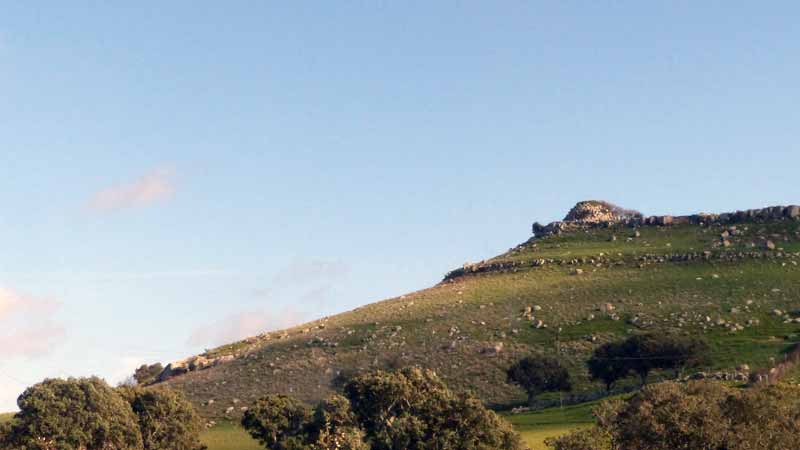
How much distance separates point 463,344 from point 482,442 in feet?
197

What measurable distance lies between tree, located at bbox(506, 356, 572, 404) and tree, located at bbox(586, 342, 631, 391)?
114 inches

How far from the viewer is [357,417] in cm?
8431

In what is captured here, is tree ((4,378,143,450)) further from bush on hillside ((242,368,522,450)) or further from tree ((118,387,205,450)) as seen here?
bush on hillside ((242,368,522,450))

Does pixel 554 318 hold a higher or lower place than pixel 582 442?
higher

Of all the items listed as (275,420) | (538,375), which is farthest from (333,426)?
(538,375)

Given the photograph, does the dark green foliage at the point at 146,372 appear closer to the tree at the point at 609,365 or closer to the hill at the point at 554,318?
the hill at the point at 554,318

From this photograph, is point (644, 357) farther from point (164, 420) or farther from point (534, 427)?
point (164, 420)

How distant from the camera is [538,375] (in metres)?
117

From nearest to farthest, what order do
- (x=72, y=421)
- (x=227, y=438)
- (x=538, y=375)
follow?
(x=72, y=421) < (x=227, y=438) < (x=538, y=375)

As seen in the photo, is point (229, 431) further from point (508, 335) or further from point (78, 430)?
point (508, 335)

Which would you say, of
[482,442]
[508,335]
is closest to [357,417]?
[482,442]

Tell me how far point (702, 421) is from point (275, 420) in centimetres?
3886

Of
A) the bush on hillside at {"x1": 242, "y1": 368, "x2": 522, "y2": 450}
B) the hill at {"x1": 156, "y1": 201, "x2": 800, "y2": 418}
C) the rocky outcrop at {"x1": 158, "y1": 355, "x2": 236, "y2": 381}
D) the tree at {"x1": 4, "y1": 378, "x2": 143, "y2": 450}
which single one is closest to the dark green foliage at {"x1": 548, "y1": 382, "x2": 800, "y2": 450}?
the bush on hillside at {"x1": 242, "y1": 368, "x2": 522, "y2": 450}

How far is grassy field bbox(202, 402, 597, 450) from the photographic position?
318 ft
